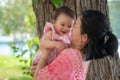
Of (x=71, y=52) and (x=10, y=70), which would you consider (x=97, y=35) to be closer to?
(x=71, y=52)

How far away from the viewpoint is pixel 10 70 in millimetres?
7094

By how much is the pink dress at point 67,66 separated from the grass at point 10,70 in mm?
4094

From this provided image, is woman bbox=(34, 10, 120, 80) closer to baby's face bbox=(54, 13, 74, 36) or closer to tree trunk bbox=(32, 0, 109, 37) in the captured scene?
baby's face bbox=(54, 13, 74, 36)

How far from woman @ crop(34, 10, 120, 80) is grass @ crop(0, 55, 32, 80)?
4107 millimetres

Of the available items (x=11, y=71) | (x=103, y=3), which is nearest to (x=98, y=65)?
(x=103, y=3)

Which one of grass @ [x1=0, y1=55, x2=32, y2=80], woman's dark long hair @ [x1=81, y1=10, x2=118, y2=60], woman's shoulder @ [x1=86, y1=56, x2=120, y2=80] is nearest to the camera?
woman's dark long hair @ [x1=81, y1=10, x2=118, y2=60]

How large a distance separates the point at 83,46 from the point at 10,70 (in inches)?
220

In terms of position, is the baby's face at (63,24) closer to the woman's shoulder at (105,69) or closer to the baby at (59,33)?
the baby at (59,33)

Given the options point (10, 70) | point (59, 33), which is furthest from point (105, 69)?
point (10, 70)

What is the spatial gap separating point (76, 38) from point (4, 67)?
5.99 m

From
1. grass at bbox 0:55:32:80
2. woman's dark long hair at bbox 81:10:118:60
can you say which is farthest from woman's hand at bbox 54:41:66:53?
grass at bbox 0:55:32:80

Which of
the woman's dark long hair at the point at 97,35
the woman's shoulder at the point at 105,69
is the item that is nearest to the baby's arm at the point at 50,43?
the woman's dark long hair at the point at 97,35

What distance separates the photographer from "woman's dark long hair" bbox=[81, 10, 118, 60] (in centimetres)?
159

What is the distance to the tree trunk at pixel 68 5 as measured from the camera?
2672mm
